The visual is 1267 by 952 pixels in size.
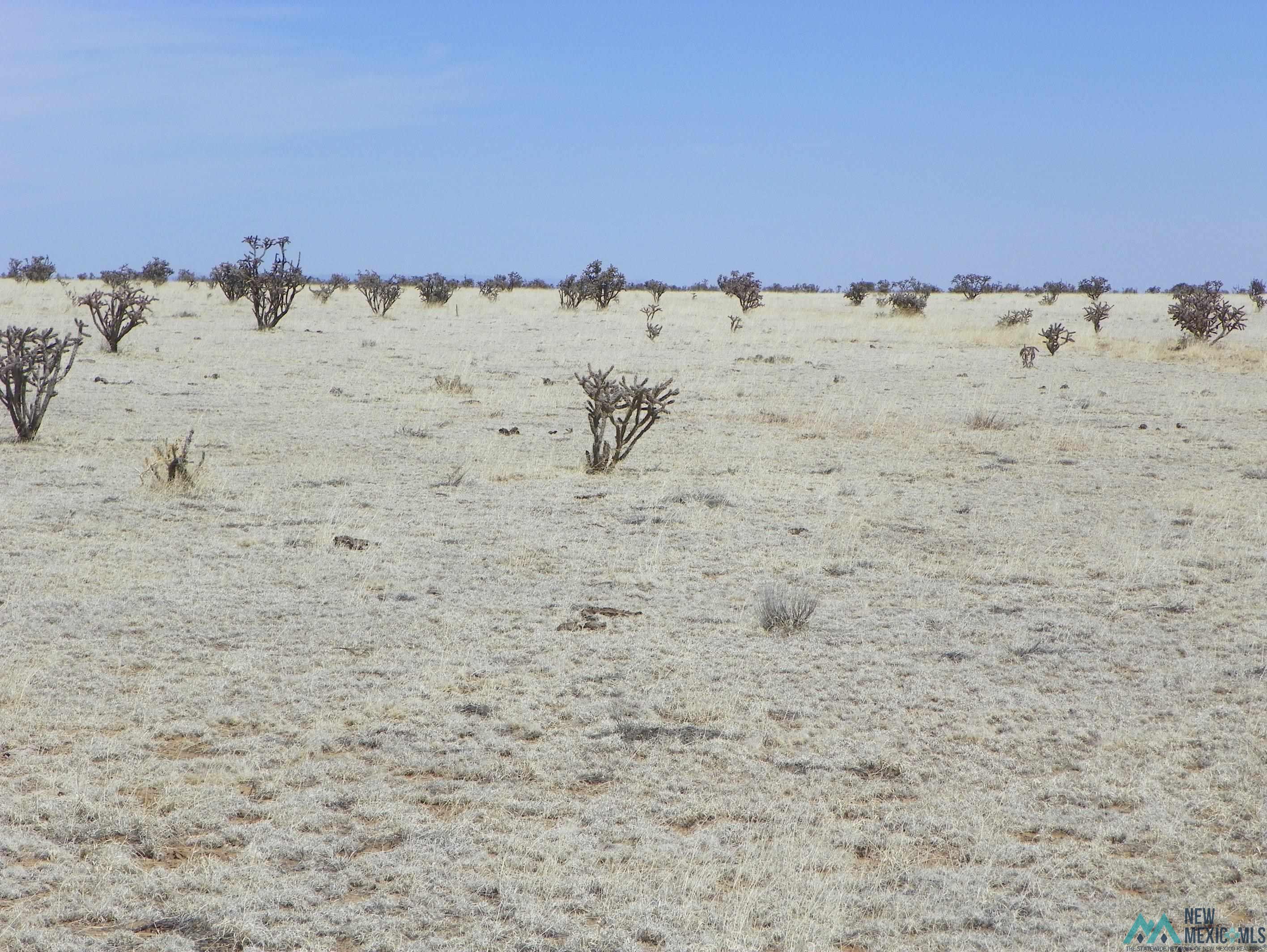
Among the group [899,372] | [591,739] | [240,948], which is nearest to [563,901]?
[240,948]

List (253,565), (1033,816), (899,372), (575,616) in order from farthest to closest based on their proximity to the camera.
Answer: (899,372), (253,565), (575,616), (1033,816)

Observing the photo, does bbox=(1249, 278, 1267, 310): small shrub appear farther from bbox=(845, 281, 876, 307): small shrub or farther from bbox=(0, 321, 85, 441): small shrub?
bbox=(0, 321, 85, 441): small shrub

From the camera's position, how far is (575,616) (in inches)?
286

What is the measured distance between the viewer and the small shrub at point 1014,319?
113ft

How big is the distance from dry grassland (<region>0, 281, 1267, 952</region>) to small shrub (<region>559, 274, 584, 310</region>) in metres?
28.5

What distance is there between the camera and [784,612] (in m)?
7.05

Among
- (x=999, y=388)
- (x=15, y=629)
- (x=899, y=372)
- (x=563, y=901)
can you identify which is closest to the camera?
(x=563, y=901)

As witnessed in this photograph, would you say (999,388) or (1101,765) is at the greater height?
(999,388)

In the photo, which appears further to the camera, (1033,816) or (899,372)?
(899,372)

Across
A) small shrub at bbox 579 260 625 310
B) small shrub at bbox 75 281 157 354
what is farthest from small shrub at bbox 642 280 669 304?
small shrub at bbox 75 281 157 354

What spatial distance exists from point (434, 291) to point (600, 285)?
625 centimetres

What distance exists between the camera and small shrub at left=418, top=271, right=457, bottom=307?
137 feet

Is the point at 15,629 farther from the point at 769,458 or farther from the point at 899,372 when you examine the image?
the point at 899,372

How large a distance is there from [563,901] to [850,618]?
389 cm
